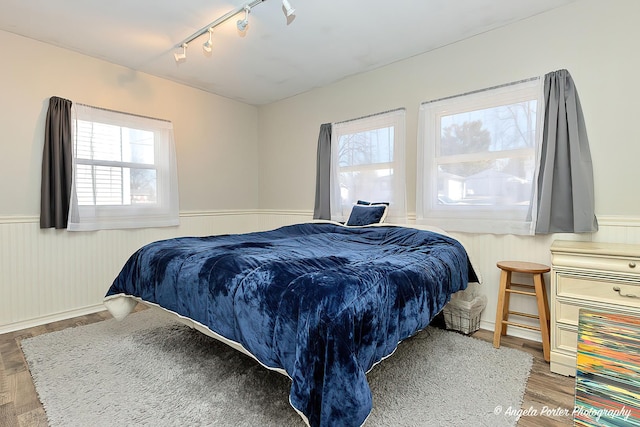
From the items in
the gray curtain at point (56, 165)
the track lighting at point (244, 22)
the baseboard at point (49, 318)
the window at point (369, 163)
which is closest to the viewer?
the track lighting at point (244, 22)

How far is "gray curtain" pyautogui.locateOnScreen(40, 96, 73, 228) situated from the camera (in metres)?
2.76

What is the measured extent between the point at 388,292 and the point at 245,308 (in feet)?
2.12

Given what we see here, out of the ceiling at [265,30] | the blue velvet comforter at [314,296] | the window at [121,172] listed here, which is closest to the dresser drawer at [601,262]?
the blue velvet comforter at [314,296]

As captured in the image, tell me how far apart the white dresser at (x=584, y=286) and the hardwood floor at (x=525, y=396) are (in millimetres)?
155

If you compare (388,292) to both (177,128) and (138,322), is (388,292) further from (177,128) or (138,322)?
(177,128)

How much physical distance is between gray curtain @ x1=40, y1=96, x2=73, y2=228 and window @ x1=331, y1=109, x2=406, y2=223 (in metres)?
2.58

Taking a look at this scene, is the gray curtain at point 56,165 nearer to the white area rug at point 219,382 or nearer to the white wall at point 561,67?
the white area rug at point 219,382

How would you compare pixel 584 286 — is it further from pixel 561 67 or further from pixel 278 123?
pixel 278 123

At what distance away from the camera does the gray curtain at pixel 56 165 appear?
2.76m

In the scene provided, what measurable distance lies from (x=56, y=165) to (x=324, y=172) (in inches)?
101

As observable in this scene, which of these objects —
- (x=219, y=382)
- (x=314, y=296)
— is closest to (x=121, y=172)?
(x=219, y=382)

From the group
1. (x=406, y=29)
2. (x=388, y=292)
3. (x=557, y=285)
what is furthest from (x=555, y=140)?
(x=388, y=292)

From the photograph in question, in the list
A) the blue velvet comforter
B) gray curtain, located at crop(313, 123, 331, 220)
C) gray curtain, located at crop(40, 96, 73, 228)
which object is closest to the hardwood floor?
the blue velvet comforter

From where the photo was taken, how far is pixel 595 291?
181 centimetres
